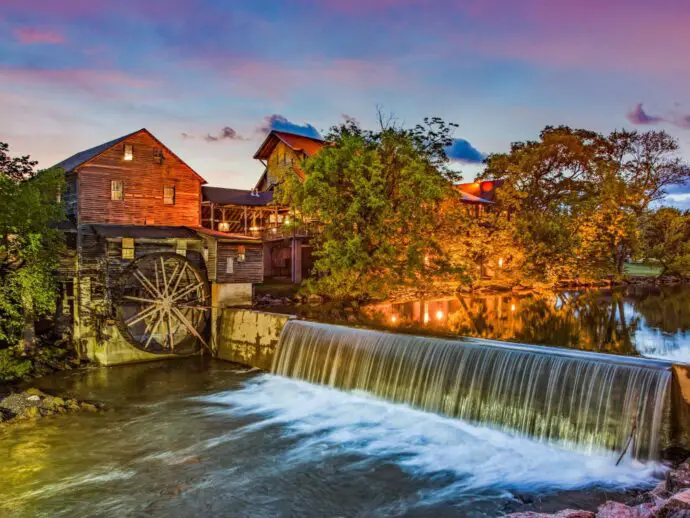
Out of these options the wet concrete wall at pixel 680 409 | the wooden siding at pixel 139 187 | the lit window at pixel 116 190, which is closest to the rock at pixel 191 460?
the wet concrete wall at pixel 680 409

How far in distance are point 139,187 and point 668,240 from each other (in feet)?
160

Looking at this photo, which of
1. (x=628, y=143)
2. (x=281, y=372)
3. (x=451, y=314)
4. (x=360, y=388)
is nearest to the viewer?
(x=360, y=388)

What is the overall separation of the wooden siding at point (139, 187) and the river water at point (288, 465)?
34.1 ft

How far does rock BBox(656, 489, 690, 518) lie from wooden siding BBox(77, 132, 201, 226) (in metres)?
21.3

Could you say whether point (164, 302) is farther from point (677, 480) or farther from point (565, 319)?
→ point (565, 319)

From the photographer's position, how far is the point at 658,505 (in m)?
6.76

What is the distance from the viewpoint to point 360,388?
47.9 feet

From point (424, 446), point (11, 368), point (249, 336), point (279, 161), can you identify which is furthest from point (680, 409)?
point (279, 161)

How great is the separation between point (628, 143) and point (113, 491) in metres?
49.5

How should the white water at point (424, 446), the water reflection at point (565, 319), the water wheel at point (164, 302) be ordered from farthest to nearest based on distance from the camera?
the water reflection at point (565, 319) < the water wheel at point (164, 302) < the white water at point (424, 446)

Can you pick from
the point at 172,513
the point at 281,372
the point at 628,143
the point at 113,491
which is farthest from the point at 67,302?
the point at 628,143

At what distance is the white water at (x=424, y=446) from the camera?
9230mm

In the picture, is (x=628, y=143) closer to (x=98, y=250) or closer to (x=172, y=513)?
(x=98, y=250)

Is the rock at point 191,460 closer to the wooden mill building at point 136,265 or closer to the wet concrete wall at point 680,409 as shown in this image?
the wet concrete wall at point 680,409
